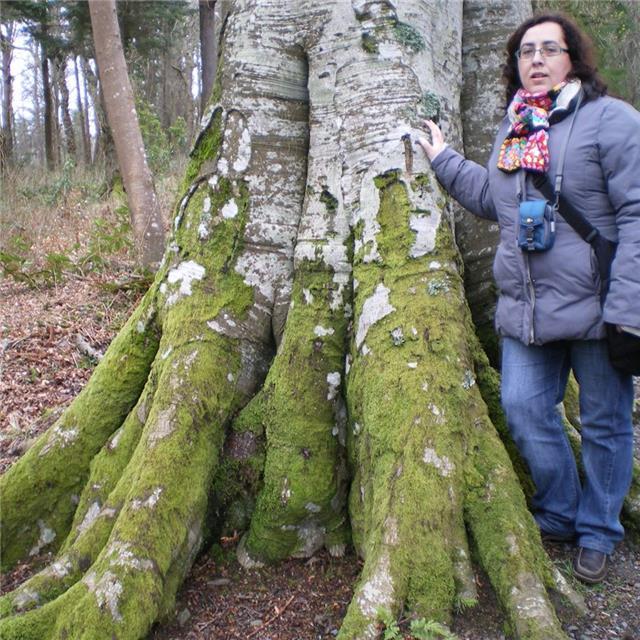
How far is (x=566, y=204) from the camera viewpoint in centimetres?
267

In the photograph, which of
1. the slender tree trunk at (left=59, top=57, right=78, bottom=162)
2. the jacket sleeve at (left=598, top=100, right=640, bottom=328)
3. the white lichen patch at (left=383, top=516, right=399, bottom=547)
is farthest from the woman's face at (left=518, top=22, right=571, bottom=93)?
the slender tree trunk at (left=59, top=57, right=78, bottom=162)

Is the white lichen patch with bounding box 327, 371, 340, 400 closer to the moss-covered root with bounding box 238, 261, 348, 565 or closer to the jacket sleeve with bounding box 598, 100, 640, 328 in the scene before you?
the moss-covered root with bounding box 238, 261, 348, 565

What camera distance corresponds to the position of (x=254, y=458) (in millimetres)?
3230

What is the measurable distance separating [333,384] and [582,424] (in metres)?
1.19

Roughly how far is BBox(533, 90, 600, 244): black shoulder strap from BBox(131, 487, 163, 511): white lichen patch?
216 centimetres

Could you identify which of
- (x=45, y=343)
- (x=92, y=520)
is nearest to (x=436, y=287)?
(x=92, y=520)

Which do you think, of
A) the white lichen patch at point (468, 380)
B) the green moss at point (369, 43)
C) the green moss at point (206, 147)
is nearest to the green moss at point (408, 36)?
the green moss at point (369, 43)

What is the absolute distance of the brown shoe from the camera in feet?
9.40

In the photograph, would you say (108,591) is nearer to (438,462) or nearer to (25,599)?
(25,599)

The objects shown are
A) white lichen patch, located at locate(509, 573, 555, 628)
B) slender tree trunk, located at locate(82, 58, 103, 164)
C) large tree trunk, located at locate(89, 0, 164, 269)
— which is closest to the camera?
white lichen patch, located at locate(509, 573, 555, 628)

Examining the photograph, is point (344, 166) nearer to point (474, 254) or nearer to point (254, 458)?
point (474, 254)

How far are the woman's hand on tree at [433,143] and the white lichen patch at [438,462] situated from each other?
4.80 ft

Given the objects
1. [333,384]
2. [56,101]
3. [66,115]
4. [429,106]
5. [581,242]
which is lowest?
[333,384]

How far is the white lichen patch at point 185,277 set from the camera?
11.2 ft
